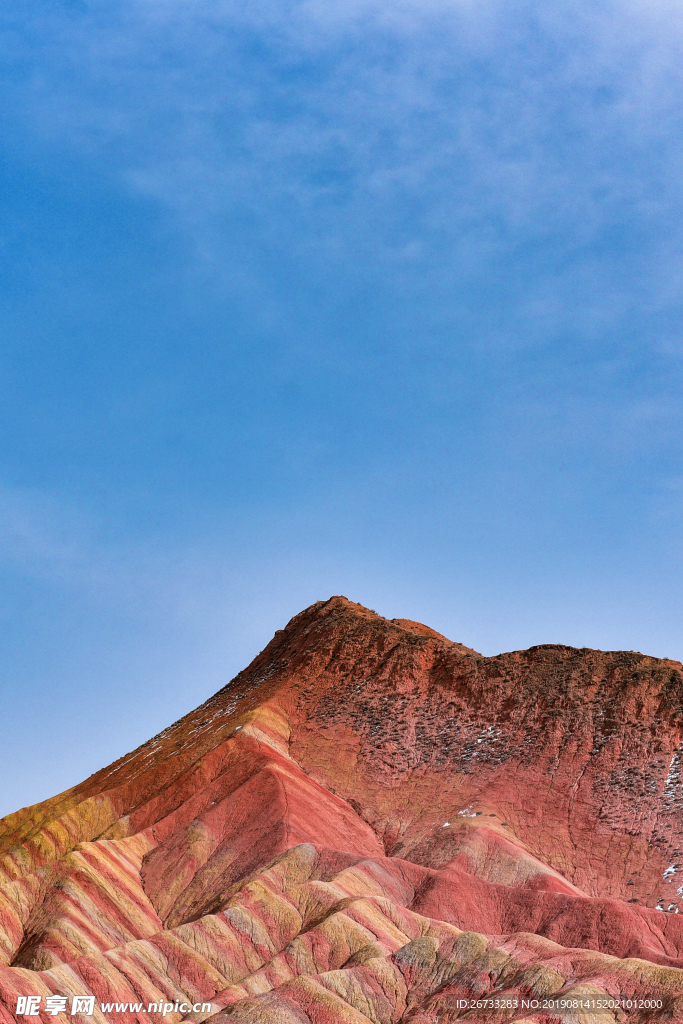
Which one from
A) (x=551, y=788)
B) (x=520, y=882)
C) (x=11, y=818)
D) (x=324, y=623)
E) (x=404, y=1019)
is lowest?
(x=404, y=1019)

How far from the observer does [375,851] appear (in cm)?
7675

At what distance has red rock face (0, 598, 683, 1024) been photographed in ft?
180

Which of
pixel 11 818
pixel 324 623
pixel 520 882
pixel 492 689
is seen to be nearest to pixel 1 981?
pixel 520 882

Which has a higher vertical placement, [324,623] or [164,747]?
[324,623]

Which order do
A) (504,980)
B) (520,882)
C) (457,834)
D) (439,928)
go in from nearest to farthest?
(504,980) < (439,928) < (520,882) < (457,834)

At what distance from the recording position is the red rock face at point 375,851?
54719 millimetres

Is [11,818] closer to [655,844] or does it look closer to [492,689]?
[492,689]

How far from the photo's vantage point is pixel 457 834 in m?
75.4

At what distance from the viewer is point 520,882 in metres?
70.4

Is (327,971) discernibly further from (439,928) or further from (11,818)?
(11,818)

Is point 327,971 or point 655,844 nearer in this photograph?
point 327,971

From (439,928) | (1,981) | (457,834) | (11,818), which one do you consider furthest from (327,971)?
(11,818)

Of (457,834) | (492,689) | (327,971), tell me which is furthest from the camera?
(492,689)

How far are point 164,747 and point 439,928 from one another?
40056mm
